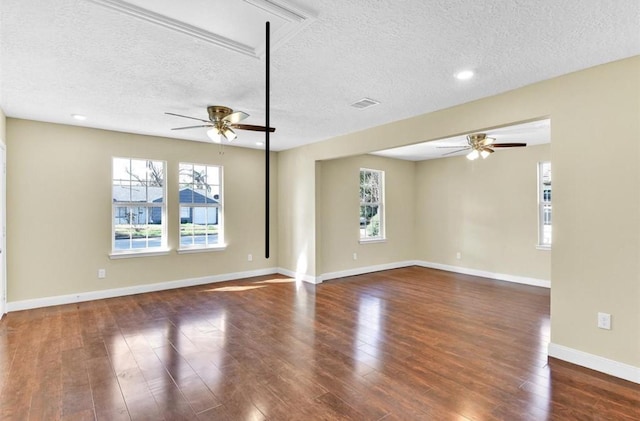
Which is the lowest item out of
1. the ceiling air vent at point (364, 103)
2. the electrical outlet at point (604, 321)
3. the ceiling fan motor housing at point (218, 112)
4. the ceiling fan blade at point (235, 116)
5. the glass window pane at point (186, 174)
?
the electrical outlet at point (604, 321)

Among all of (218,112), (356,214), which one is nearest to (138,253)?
(218,112)

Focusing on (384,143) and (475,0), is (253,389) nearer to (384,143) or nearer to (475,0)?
(475,0)

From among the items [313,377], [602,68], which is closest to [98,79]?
[313,377]

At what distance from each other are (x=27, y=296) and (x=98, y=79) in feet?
11.1

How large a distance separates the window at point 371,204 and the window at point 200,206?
3.02 m

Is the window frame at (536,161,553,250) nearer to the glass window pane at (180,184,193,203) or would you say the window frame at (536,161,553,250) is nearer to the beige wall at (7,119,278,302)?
the beige wall at (7,119,278,302)

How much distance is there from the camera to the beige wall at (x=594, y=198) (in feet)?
8.66

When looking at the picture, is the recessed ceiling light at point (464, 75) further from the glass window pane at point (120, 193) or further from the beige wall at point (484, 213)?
the glass window pane at point (120, 193)

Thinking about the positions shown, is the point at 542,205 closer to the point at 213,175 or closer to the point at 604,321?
the point at 604,321

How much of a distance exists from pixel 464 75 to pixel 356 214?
14.0 feet

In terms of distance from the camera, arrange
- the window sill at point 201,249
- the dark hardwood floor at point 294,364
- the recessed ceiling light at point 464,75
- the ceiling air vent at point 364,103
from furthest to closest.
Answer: the window sill at point 201,249, the ceiling air vent at point 364,103, the recessed ceiling light at point 464,75, the dark hardwood floor at point 294,364

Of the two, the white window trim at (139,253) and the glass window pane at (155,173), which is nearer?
the white window trim at (139,253)

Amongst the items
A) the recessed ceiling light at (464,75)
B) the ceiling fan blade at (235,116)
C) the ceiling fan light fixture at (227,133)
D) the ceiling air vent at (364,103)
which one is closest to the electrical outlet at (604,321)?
the recessed ceiling light at (464,75)

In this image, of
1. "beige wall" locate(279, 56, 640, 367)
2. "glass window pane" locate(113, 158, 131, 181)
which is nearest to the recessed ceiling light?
"beige wall" locate(279, 56, 640, 367)
